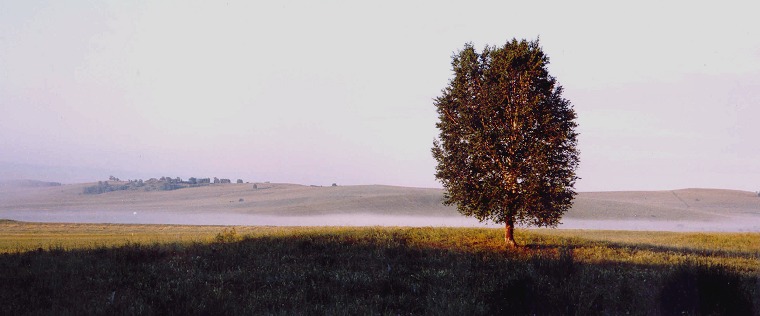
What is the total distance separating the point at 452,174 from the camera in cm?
2444

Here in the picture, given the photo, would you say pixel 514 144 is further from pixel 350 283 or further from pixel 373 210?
pixel 373 210

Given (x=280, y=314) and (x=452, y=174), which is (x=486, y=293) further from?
(x=452, y=174)

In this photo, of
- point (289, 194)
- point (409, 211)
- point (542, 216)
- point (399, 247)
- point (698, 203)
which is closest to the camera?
point (399, 247)

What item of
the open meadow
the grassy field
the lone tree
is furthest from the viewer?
the open meadow

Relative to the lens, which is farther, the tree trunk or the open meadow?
the open meadow

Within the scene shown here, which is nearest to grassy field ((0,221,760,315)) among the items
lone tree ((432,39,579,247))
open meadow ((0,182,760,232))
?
lone tree ((432,39,579,247))

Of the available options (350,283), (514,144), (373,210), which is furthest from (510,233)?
(373,210)

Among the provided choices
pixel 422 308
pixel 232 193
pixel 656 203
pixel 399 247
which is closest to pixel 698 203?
pixel 656 203

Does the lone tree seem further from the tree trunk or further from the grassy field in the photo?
the grassy field

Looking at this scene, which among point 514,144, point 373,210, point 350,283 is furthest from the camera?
point 373,210

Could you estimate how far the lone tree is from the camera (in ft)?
73.8

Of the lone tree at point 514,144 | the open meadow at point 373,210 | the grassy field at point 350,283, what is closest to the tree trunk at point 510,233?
the lone tree at point 514,144

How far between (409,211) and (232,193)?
335ft

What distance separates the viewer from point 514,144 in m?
22.7
